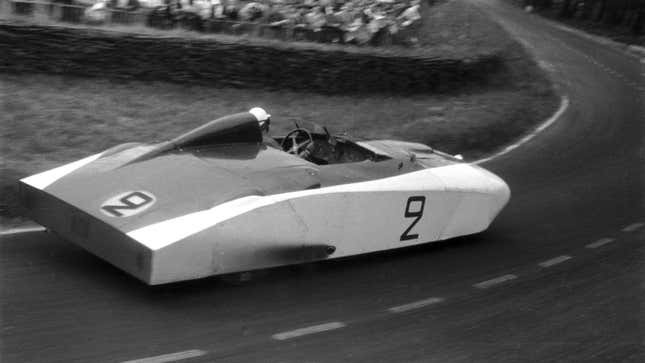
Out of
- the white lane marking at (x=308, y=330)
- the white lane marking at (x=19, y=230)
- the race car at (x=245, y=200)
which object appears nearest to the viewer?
the white lane marking at (x=308, y=330)

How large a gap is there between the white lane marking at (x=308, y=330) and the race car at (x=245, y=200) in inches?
23.5

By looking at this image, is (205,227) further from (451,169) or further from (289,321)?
(451,169)

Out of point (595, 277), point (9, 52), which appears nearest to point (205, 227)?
point (595, 277)

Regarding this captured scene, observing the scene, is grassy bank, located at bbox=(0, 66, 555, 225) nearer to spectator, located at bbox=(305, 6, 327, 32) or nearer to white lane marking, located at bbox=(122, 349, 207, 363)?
spectator, located at bbox=(305, 6, 327, 32)

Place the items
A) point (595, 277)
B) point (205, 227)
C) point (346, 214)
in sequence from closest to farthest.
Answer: point (205, 227)
point (346, 214)
point (595, 277)

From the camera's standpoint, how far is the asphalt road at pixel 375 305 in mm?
4871

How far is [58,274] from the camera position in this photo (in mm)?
5699

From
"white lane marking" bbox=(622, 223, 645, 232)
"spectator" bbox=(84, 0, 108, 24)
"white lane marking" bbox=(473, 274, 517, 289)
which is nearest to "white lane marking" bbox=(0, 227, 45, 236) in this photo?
"white lane marking" bbox=(473, 274, 517, 289)

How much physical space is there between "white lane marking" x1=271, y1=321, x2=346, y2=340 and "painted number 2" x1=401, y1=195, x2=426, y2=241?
1523 mm

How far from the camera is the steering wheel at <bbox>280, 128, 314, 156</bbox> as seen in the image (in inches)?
286

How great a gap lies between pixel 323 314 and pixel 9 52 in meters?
7.71

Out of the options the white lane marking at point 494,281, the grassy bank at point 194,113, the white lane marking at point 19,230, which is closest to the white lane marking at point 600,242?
the white lane marking at point 494,281

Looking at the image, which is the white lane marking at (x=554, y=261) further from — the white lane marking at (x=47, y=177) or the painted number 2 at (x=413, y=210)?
the white lane marking at (x=47, y=177)

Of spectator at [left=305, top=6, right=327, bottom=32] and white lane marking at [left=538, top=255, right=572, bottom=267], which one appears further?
spectator at [left=305, top=6, right=327, bottom=32]
